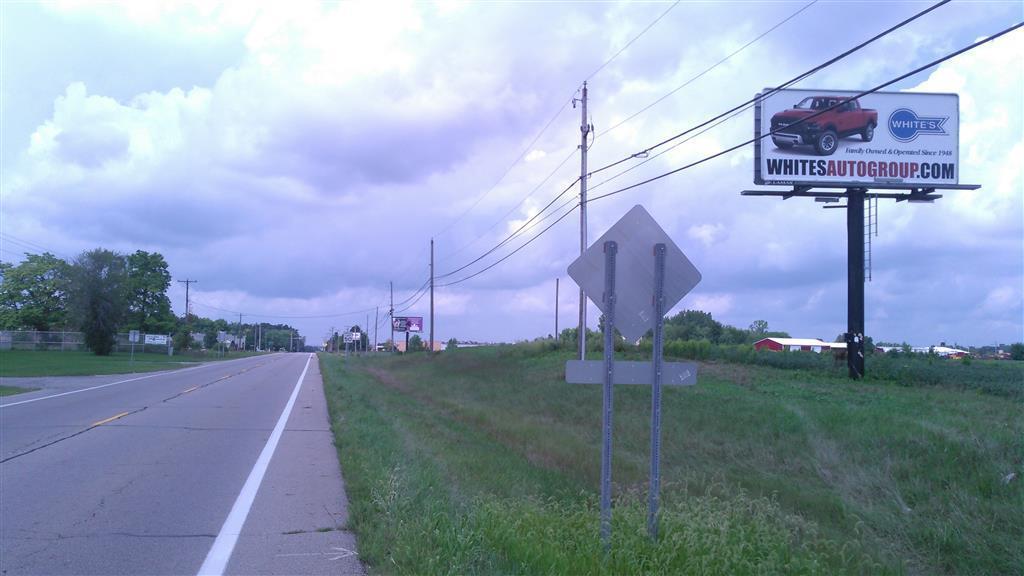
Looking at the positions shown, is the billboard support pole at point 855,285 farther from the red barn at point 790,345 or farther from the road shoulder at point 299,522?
the road shoulder at point 299,522

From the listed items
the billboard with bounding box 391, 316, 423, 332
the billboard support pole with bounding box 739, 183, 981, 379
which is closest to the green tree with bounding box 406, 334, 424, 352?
the billboard with bounding box 391, 316, 423, 332

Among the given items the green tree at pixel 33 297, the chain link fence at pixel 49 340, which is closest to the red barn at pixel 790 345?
the chain link fence at pixel 49 340

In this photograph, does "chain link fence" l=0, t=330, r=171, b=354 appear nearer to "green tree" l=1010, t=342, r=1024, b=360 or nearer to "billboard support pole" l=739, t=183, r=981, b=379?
"billboard support pole" l=739, t=183, r=981, b=379

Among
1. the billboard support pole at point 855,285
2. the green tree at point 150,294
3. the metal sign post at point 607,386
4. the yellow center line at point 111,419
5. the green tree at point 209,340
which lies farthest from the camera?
the green tree at point 209,340

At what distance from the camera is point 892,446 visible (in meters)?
14.9

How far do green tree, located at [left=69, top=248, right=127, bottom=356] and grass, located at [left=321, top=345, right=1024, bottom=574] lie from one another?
60.3 meters

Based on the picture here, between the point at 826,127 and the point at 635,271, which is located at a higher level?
the point at 826,127

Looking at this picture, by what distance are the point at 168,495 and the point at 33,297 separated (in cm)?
10297

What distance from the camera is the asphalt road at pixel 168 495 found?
773cm

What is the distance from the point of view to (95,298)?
257ft

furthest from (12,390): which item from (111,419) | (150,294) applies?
(150,294)

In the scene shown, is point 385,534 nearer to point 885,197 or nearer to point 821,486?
point 821,486

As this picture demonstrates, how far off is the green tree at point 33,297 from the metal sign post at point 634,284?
10214 centimetres

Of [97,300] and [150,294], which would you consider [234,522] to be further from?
[150,294]
